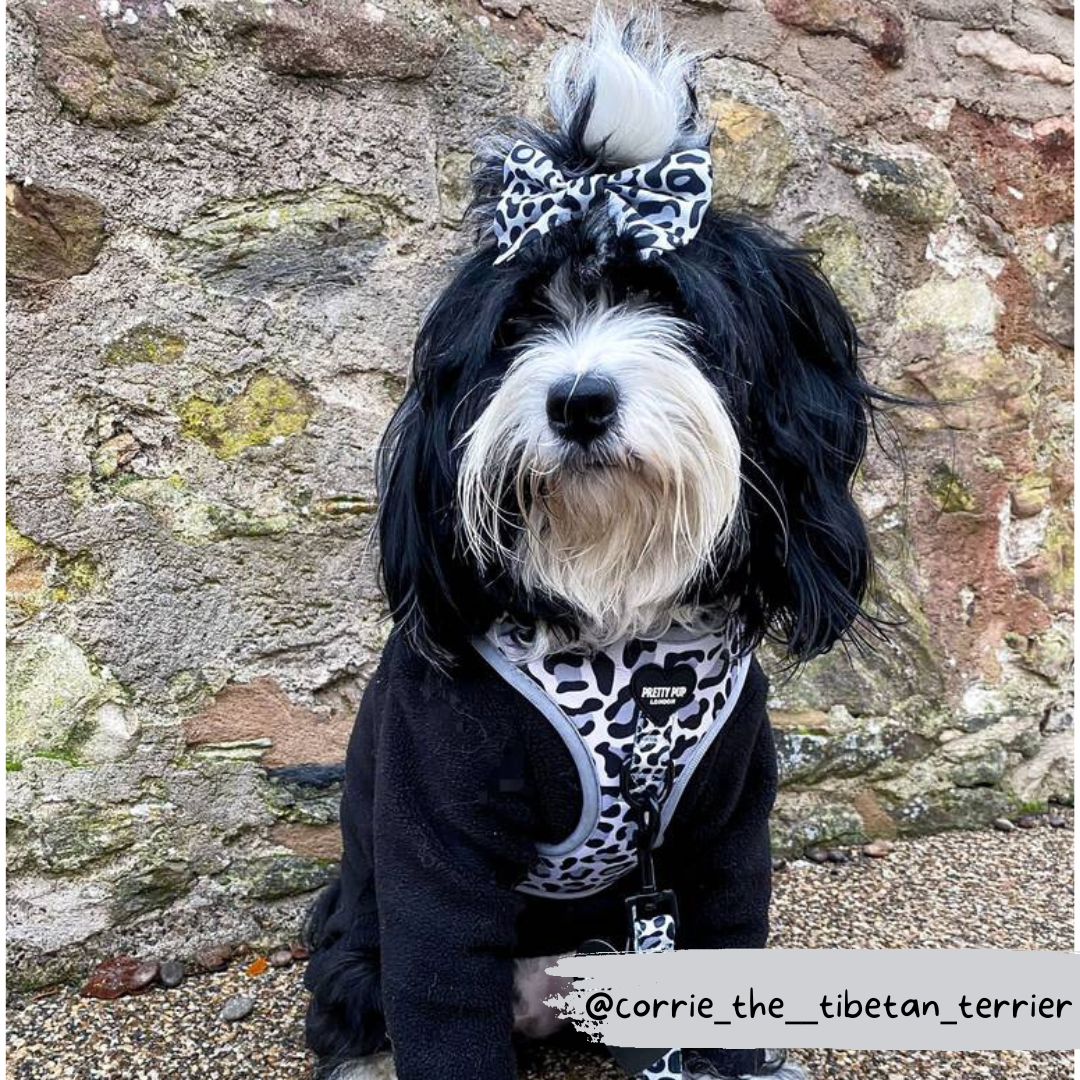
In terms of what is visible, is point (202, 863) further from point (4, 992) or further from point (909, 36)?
point (909, 36)

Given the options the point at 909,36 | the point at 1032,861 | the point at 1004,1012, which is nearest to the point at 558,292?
the point at 1004,1012

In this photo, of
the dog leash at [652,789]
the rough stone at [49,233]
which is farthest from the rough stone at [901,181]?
the rough stone at [49,233]

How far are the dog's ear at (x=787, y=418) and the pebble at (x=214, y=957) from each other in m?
1.16

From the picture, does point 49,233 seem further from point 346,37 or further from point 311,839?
point 311,839

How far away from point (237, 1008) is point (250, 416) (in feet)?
3.25

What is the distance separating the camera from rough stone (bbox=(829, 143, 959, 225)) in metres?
2.16

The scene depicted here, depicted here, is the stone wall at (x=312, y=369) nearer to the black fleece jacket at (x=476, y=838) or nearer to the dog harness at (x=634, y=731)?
the black fleece jacket at (x=476, y=838)

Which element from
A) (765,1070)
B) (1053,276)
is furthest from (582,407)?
(1053,276)

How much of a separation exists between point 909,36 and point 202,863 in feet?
6.91

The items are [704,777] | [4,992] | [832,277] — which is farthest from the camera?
[832,277]

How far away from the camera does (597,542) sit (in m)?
1.26

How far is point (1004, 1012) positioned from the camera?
51.4 inches

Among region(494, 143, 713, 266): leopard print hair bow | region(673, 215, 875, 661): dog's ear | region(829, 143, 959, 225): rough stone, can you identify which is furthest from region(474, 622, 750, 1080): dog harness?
region(829, 143, 959, 225): rough stone

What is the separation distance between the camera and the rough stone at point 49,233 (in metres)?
1.68
